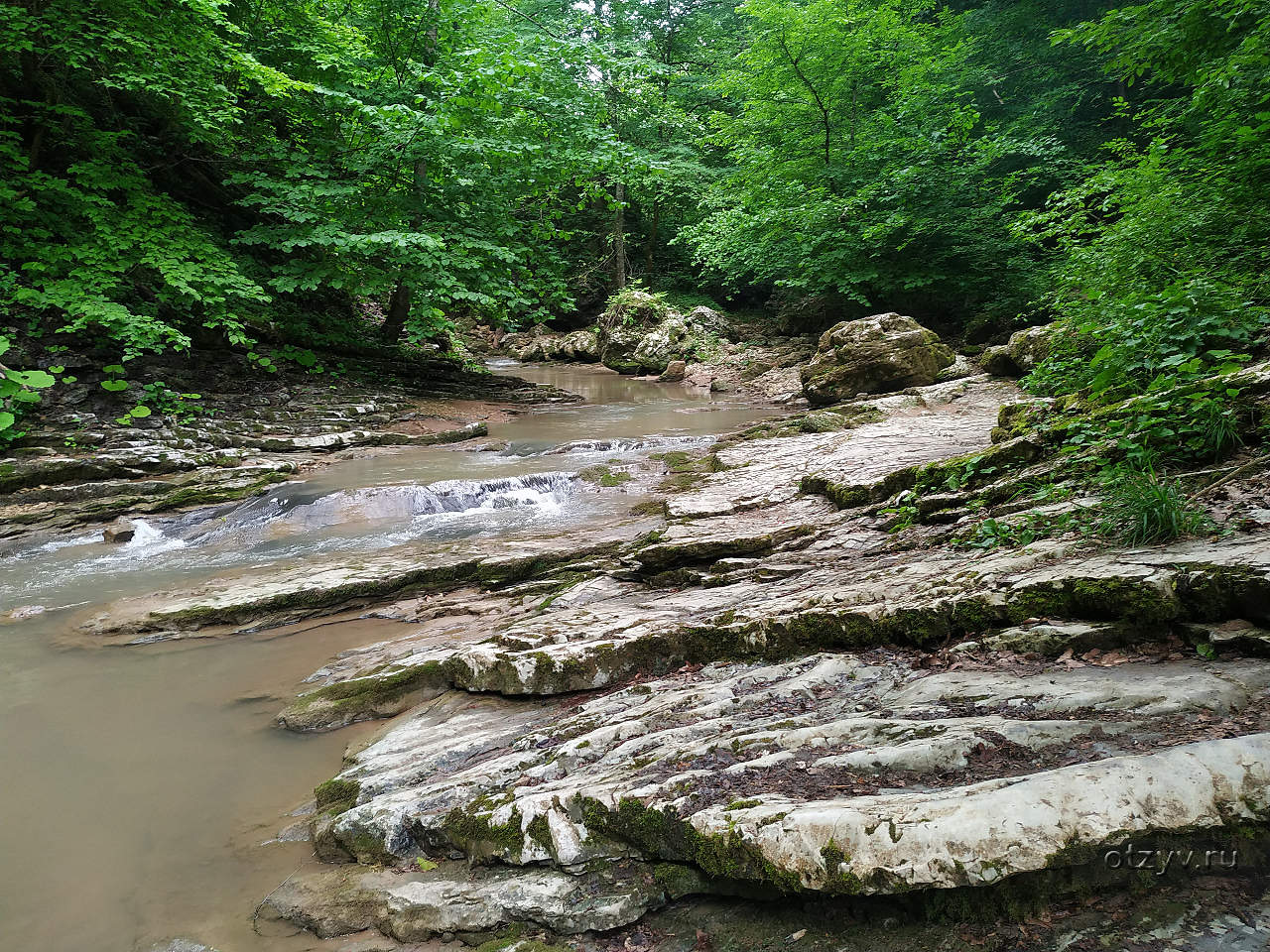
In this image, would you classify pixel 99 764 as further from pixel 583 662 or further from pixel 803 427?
pixel 803 427

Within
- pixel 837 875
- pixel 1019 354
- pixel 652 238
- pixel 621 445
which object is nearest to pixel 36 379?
pixel 621 445

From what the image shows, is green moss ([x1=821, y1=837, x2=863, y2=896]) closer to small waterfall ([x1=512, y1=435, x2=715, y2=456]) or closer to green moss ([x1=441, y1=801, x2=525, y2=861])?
green moss ([x1=441, y1=801, x2=525, y2=861])

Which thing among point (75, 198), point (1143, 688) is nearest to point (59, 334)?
point (75, 198)

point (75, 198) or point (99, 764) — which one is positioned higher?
point (75, 198)

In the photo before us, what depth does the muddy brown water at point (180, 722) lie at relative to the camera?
2.75 m

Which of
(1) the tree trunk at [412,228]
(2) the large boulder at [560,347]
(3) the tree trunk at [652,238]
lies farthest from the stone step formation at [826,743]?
(3) the tree trunk at [652,238]

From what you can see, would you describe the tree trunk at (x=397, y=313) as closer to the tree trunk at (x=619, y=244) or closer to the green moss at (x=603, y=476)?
the green moss at (x=603, y=476)

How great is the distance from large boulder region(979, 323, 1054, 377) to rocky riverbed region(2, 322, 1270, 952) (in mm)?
6738

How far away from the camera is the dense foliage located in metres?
5.93

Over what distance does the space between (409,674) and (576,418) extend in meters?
9.97

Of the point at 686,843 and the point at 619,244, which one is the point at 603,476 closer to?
the point at 686,843

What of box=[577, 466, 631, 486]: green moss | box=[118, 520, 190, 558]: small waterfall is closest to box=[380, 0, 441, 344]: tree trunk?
box=[577, 466, 631, 486]: green moss

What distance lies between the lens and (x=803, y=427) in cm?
1005

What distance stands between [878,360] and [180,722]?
1211 centimetres
